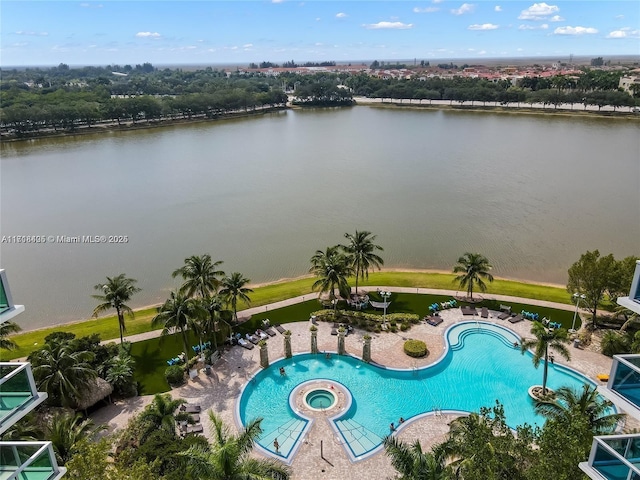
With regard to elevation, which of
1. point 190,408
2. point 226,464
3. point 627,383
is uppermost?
point 627,383

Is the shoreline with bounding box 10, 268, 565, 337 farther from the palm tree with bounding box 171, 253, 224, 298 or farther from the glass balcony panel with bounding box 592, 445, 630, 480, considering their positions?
the glass balcony panel with bounding box 592, 445, 630, 480

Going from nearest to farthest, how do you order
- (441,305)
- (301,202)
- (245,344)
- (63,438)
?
(63,438)
(245,344)
(441,305)
(301,202)

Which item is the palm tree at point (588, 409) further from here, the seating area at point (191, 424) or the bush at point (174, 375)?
the bush at point (174, 375)

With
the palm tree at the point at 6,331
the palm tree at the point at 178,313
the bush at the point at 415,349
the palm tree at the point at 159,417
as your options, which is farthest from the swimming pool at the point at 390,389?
the palm tree at the point at 6,331

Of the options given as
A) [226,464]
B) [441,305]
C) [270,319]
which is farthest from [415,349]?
[226,464]

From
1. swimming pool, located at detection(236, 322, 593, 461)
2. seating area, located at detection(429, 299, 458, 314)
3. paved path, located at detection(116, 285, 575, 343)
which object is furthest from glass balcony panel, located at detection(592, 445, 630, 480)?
paved path, located at detection(116, 285, 575, 343)

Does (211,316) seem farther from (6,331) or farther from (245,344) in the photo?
(6,331)

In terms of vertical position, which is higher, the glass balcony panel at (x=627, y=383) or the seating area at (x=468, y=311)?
the glass balcony panel at (x=627, y=383)
